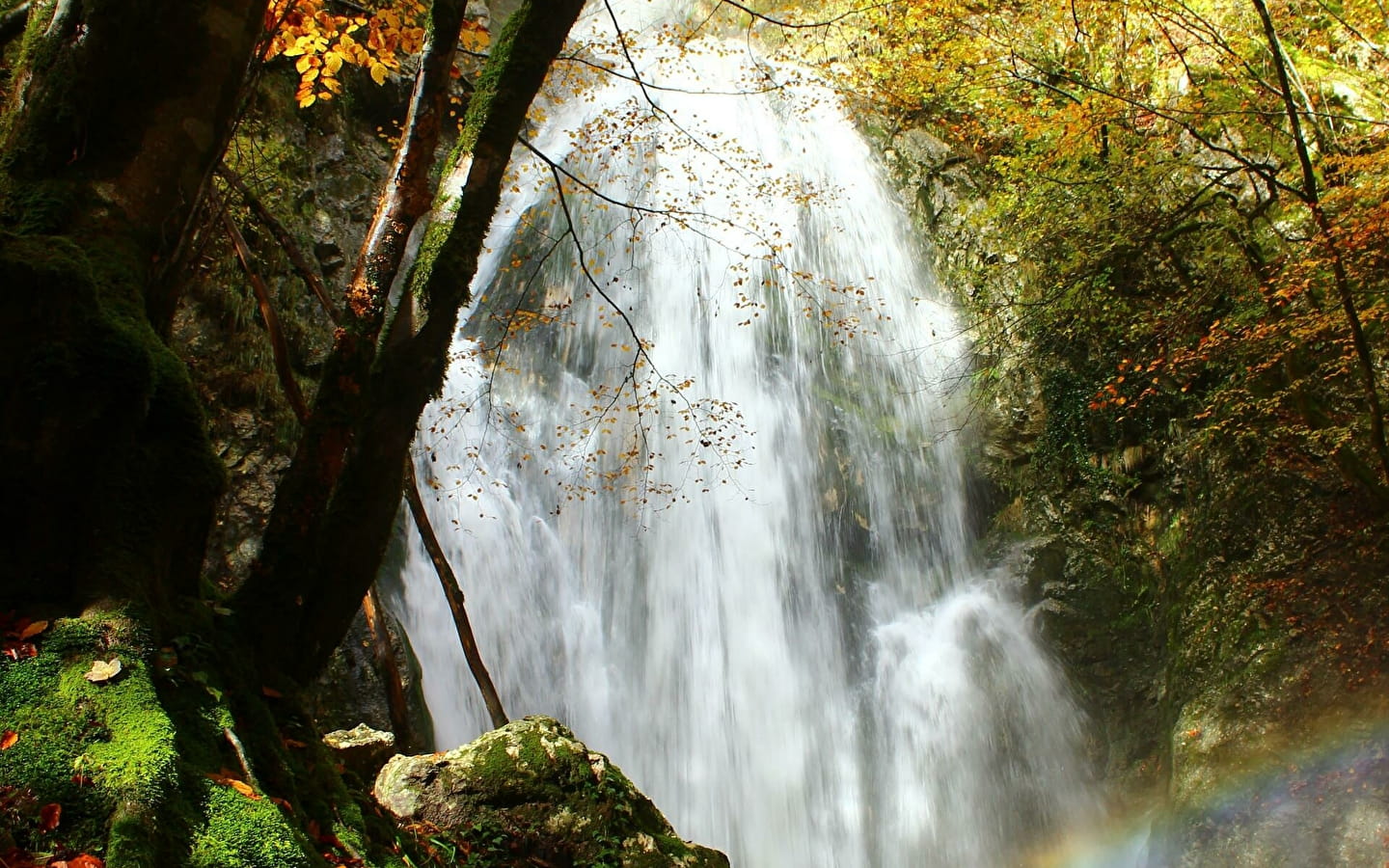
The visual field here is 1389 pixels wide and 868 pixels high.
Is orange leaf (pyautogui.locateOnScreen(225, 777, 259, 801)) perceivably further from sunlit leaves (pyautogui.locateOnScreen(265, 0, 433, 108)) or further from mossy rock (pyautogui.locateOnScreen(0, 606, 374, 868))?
sunlit leaves (pyautogui.locateOnScreen(265, 0, 433, 108))

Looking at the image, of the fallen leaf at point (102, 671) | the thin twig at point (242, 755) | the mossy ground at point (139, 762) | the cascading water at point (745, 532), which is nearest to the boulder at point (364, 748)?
the mossy ground at point (139, 762)

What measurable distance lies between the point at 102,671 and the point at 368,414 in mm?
1187

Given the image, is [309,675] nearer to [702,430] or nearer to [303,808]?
[303,808]

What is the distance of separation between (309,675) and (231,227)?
88.4 inches

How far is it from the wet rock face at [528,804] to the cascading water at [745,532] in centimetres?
431

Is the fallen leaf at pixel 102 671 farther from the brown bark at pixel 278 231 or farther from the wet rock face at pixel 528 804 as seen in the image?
the brown bark at pixel 278 231

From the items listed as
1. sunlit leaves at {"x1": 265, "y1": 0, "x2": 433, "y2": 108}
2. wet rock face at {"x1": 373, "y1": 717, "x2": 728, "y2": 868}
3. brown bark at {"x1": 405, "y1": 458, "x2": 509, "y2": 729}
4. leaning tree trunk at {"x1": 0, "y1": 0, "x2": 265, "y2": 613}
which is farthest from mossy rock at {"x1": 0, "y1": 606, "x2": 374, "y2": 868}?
sunlit leaves at {"x1": 265, "y1": 0, "x2": 433, "y2": 108}

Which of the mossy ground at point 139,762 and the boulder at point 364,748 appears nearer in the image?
the mossy ground at point 139,762

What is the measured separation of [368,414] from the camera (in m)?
2.95

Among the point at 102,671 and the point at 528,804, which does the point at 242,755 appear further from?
the point at 528,804

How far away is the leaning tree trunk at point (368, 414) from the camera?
280cm

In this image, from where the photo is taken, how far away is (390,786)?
3.54 meters

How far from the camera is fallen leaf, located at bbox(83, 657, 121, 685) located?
6.39ft

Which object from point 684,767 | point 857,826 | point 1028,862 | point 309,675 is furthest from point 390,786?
point 1028,862
